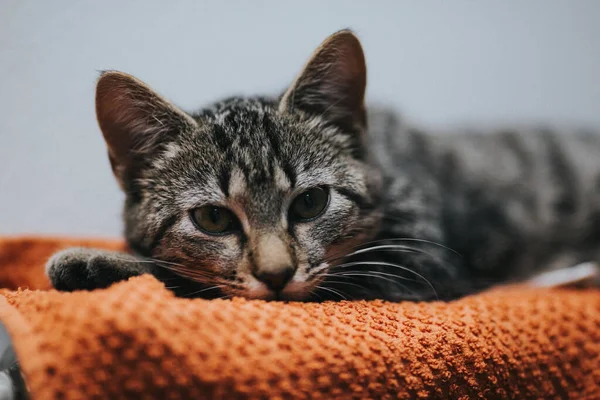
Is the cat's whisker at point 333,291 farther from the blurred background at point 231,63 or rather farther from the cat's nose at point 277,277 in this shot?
the blurred background at point 231,63

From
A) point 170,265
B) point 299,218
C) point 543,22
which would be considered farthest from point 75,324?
point 543,22

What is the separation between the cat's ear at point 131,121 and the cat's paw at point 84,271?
9.3 inches

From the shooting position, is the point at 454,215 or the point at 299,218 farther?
the point at 454,215

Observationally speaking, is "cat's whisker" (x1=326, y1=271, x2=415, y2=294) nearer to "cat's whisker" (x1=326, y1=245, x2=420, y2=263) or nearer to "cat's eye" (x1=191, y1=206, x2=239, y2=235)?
"cat's whisker" (x1=326, y1=245, x2=420, y2=263)

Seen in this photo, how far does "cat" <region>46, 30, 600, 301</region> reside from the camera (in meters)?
0.86

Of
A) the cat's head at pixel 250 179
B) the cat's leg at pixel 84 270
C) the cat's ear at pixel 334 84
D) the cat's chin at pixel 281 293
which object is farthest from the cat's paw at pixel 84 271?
the cat's ear at pixel 334 84

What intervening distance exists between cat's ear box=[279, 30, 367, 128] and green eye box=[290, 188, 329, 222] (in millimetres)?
193

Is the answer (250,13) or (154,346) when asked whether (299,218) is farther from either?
(250,13)

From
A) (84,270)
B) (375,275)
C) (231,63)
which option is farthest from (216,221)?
(231,63)

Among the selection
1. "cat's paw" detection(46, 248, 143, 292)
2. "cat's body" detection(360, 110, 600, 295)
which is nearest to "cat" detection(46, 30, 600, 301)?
"cat's paw" detection(46, 248, 143, 292)

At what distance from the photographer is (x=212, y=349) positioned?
646 millimetres

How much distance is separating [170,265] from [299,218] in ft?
0.90

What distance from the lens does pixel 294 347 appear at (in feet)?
2.28

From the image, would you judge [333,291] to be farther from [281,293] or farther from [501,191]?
[501,191]
